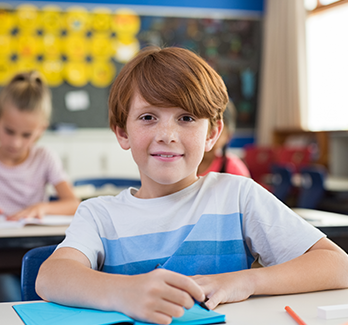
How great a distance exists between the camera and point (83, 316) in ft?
2.37

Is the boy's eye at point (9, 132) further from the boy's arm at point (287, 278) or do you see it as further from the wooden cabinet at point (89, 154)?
the wooden cabinet at point (89, 154)

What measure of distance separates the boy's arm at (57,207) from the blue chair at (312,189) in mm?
1660

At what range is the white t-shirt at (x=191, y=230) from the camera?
3.18 feet

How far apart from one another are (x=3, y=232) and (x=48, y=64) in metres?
4.68

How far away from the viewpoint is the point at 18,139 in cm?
197

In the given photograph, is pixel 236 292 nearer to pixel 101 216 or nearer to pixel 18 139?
pixel 101 216

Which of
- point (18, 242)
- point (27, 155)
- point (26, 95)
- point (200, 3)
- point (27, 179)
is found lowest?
point (18, 242)

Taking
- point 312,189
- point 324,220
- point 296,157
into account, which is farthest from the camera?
point 296,157

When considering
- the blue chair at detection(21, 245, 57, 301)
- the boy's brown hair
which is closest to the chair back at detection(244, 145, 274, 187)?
the boy's brown hair

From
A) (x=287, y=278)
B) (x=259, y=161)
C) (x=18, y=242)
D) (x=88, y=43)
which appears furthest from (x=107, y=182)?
(x=88, y=43)

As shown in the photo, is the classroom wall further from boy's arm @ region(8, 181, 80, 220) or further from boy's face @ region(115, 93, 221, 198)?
boy's face @ region(115, 93, 221, 198)

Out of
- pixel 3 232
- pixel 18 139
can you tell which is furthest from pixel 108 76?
pixel 3 232

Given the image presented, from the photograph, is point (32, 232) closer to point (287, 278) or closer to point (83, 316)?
point (83, 316)

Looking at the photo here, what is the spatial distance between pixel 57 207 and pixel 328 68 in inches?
174
